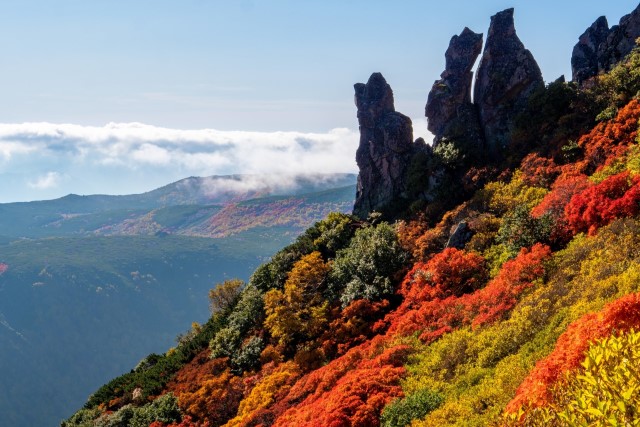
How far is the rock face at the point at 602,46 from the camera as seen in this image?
51.7m

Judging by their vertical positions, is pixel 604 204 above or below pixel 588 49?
below

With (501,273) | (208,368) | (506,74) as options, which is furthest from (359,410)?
(506,74)

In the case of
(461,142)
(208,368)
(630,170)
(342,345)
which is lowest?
(208,368)

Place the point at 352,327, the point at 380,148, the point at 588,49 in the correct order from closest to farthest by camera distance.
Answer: the point at 352,327
the point at 588,49
the point at 380,148

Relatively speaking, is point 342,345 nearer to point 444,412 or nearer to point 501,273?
point 501,273

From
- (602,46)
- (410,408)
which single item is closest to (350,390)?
(410,408)

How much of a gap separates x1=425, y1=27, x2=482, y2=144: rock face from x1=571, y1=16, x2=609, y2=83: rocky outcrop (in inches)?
467

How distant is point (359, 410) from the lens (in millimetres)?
23922

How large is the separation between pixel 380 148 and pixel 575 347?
1841 inches

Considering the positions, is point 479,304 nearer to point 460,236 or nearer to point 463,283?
point 463,283

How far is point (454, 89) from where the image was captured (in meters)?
57.8

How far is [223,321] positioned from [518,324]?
129 ft

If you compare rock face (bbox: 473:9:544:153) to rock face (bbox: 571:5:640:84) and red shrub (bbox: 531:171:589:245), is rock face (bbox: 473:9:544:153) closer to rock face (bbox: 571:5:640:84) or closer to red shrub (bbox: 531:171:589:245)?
rock face (bbox: 571:5:640:84)

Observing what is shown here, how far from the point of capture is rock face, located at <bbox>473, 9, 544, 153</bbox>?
5353 cm
